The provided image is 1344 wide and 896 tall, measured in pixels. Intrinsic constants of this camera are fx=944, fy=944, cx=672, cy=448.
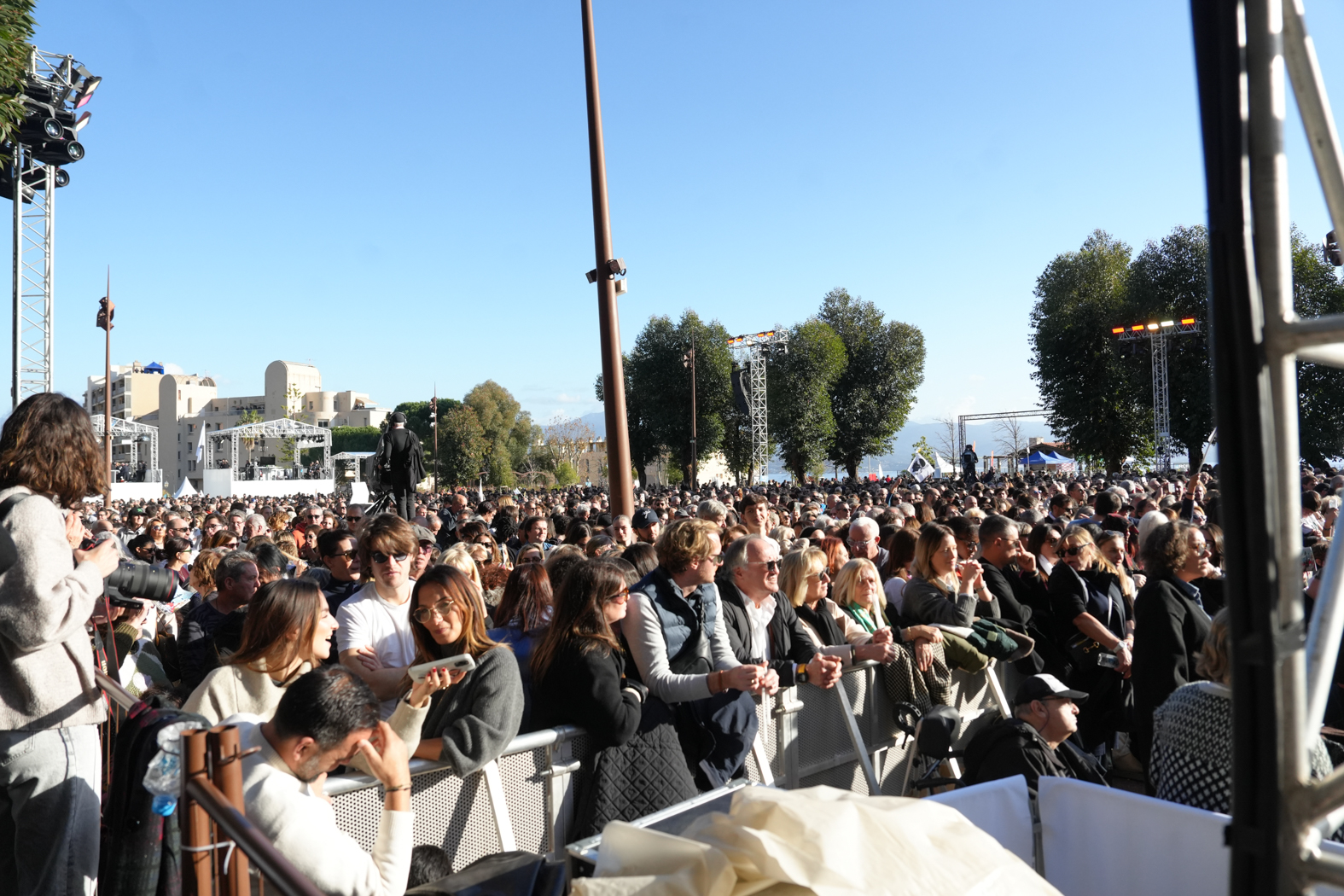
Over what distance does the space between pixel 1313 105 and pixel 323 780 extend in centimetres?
258

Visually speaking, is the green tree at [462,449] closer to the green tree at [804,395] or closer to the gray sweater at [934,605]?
the green tree at [804,395]

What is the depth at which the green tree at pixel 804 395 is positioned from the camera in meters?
52.7

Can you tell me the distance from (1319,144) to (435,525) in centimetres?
1181

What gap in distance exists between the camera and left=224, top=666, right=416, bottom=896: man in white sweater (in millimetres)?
2309

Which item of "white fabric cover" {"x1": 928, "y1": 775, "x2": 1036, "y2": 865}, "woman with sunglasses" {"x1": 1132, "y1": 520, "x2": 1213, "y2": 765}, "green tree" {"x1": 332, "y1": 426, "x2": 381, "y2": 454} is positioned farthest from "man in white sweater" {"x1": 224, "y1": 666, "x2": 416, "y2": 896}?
"green tree" {"x1": 332, "y1": 426, "x2": 381, "y2": 454}

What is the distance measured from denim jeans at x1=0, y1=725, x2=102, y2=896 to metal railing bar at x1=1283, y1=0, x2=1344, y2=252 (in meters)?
3.13

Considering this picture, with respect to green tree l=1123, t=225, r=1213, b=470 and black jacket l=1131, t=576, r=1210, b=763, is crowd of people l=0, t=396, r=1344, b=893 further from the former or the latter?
green tree l=1123, t=225, r=1213, b=470

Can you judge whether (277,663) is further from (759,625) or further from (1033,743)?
(1033,743)

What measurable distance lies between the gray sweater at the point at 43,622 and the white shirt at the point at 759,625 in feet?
9.66

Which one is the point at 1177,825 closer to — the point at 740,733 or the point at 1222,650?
the point at 1222,650

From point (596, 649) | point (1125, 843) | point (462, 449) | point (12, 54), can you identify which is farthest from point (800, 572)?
point (462, 449)

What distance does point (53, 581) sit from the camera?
2.55 metres

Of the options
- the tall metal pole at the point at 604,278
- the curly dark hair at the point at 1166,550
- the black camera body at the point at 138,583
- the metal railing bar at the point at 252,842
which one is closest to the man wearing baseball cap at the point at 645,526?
the tall metal pole at the point at 604,278

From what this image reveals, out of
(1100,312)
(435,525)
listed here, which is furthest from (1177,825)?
(1100,312)
